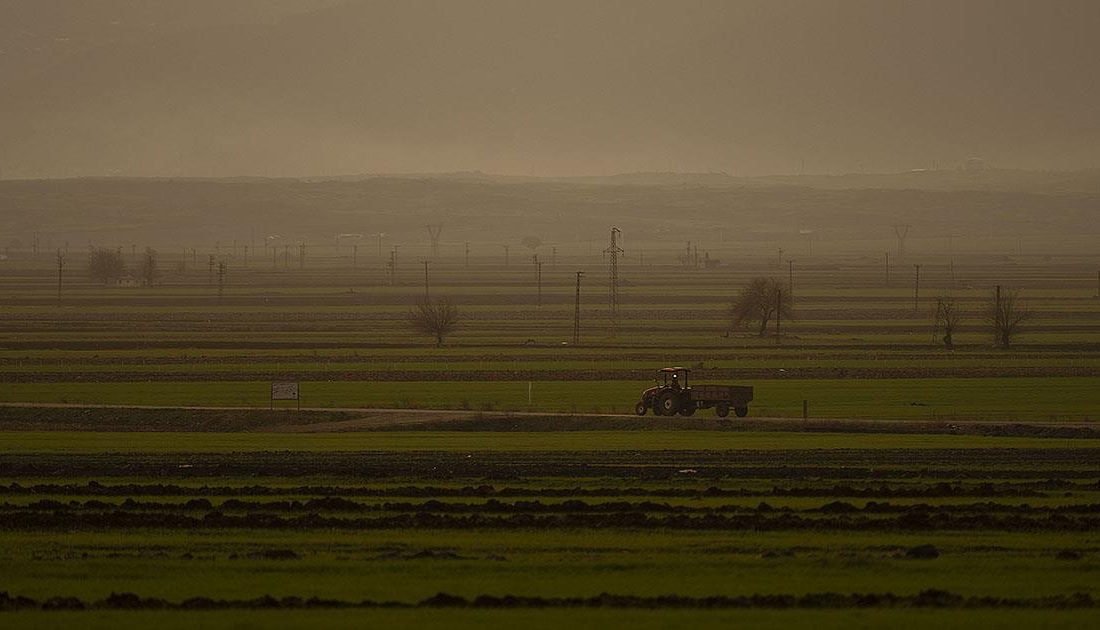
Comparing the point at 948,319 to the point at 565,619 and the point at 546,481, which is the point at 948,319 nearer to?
the point at 546,481

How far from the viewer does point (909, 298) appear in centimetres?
11269

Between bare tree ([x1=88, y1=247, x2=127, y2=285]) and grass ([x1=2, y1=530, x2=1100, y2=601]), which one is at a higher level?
bare tree ([x1=88, y1=247, x2=127, y2=285])

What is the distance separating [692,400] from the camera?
4578 cm

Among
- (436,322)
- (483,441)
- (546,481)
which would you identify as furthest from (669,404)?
(436,322)

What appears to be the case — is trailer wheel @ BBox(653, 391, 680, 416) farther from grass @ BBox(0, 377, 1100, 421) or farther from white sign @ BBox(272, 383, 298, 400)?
white sign @ BBox(272, 383, 298, 400)

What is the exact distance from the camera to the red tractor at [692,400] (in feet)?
146

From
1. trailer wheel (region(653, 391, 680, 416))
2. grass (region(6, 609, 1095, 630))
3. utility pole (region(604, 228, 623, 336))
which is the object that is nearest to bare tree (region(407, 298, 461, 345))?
utility pole (region(604, 228, 623, 336))

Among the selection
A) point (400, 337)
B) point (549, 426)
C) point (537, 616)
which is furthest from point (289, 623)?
point (400, 337)

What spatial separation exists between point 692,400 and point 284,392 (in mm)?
11425

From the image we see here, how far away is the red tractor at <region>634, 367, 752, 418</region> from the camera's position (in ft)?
146

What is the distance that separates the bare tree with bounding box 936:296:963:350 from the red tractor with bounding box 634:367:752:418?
25.1 m

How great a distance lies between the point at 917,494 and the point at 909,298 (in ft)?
281

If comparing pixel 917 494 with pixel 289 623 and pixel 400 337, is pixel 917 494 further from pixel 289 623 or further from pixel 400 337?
pixel 400 337

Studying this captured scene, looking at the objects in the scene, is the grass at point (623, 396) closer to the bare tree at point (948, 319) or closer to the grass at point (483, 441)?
the grass at point (483, 441)
